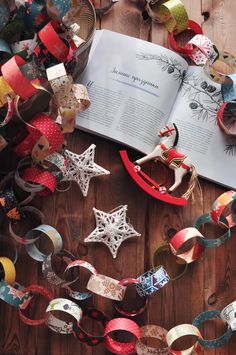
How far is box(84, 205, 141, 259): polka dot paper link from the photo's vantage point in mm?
1224

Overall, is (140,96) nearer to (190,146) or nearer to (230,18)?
(190,146)

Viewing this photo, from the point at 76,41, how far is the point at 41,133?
0.22 meters

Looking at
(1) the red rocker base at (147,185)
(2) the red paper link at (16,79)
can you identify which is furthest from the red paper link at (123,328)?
(2) the red paper link at (16,79)

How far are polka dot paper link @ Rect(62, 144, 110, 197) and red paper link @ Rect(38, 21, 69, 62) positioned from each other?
0.24m

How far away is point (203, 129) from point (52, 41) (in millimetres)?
419

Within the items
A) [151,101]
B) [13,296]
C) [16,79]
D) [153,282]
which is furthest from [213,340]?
[16,79]

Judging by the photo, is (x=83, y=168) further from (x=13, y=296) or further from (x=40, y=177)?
(x=13, y=296)

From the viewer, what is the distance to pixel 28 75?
1.06 metres

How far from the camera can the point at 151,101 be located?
128 cm

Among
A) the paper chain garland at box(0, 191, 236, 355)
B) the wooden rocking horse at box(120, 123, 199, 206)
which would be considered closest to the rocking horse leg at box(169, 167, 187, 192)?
the wooden rocking horse at box(120, 123, 199, 206)

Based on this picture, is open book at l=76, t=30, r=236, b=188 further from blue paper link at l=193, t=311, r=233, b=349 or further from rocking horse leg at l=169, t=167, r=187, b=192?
blue paper link at l=193, t=311, r=233, b=349

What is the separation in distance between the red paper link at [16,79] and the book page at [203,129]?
387 mm

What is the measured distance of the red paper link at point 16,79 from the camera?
3.33 ft

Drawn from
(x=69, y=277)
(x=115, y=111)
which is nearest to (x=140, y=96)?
(x=115, y=111)
